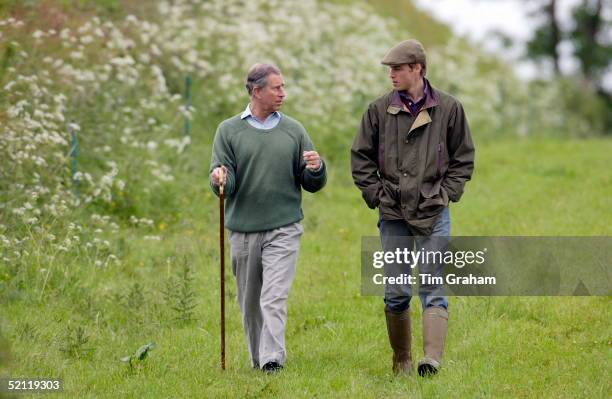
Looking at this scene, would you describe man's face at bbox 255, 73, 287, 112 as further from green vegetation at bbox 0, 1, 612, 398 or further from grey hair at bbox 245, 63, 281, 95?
green vegetation at bbox 0, 1, 612, 398

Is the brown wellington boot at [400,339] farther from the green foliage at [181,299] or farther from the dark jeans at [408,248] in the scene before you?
the green foliage at [181,299]

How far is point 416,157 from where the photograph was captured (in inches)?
280

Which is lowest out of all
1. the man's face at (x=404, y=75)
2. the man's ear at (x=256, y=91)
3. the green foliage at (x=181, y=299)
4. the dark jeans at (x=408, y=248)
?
the green foliage at (x=181, y=299)

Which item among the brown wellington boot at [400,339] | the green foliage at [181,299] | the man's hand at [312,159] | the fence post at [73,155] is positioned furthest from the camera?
the fence post at [73,155]

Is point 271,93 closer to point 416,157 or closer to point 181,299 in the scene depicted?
point 416,157

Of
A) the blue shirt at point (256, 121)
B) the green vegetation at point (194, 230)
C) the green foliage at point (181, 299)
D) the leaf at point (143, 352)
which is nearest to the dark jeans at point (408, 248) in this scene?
the green vegetation at point (194, 230)

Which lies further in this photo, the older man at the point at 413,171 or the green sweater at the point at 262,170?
the green sweater at the point at 262,170

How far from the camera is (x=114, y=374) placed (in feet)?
24.2

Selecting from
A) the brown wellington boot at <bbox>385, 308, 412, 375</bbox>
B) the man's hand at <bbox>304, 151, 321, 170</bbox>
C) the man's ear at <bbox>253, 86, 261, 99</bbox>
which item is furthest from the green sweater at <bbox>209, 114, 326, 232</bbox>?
the brown wellington boot at <bbox>385, 308, 412, 375</bbox>

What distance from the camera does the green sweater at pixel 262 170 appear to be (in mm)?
7320

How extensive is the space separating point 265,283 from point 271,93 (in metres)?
1.31
